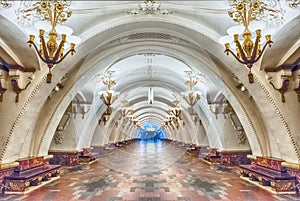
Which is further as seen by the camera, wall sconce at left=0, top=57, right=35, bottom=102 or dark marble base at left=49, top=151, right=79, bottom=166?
dark marble base at left=49, top=151, right=79, bottom=166

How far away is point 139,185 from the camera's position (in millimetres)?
5551

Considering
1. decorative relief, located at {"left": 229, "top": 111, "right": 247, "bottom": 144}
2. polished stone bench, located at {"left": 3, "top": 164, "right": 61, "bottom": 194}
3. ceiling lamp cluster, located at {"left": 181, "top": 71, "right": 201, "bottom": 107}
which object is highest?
ceiling lamp cluster, located at {"left": 181, "top": 71, "right": 201, "bottom": 107}

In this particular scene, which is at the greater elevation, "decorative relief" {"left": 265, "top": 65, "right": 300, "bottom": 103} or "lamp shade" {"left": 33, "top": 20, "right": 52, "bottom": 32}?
"lamp shade" {"left": 33, "top": 20, "right": 52, "bottom": 32}

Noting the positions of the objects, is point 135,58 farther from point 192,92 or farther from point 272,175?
point 272,175

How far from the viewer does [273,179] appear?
4898mm

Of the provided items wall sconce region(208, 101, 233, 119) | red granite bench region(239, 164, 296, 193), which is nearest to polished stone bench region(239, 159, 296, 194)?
red granite bench region(239, 164, 296, 193)

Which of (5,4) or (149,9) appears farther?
(149,9)

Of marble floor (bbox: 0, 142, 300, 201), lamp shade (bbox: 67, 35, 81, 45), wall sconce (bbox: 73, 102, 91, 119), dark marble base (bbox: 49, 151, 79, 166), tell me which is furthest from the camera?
wall sconce (bbox: 73, 102, 91, 119)

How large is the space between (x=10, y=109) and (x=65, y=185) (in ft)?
7.76

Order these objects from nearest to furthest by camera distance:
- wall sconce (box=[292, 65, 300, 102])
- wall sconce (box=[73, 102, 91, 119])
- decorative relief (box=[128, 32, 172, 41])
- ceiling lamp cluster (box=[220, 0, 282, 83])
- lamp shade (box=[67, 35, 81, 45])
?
1. ceiling lamp cluster (box=[220, 0, 282, 83])
2. lamp shade (box=[67, 35, 81, 45])
3. wall sconce (box=[292, 65, 300, 102])
4. decorative relief (box=[128, 32, 172, 41])
5. wall sconce (box=[73, 102, 91, 119])

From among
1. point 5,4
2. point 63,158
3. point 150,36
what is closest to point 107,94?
point 150,36

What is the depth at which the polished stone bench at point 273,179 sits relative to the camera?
190 inches

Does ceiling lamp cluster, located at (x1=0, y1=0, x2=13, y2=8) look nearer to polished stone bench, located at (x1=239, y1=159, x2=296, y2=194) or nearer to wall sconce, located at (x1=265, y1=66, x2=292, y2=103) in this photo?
wall sconce, located at (x1=265, y1=66, x2=292, y2=103)

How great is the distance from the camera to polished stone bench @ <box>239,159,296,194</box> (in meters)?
4.82
